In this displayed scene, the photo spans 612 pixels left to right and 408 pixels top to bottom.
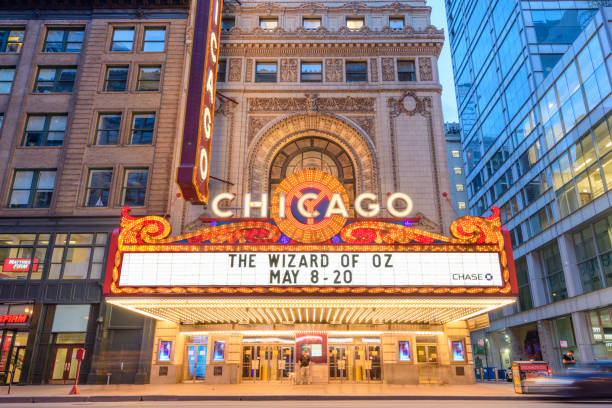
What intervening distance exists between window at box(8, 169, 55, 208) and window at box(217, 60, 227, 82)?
37.7 feet

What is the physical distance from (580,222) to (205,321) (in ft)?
83.9

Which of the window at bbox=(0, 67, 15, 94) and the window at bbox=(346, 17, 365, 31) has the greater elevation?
the window at bbox=(346, 17, 365, 31)

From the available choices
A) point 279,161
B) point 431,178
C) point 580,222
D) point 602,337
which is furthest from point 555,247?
point 279,161

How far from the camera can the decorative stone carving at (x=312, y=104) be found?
25.3 meters

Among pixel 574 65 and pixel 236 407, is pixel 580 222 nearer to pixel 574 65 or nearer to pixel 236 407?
pixel 574 65

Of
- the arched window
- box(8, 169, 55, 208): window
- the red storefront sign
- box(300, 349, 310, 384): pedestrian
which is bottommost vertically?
box(300, 349, 310, 384): pedestrian

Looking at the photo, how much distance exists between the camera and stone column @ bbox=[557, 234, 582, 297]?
2980 cm

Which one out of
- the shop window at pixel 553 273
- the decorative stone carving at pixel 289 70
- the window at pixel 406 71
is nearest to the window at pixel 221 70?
the decorative stone carving at pixel 289 70

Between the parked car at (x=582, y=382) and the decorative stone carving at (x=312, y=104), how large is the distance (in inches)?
669

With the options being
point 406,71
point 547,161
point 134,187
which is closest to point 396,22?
point 406,71

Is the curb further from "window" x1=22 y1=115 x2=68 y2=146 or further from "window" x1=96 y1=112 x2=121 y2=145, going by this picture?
"window" x1=22 y1=115 x2=68 y2=146

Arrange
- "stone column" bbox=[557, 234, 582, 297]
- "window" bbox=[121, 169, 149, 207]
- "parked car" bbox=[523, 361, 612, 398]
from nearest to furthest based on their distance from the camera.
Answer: "parked car" bbox=[523, 361, 612, 398] < "window" bbox=[121, 169, 149, 207] < "stone column" bbox=[557, 234, 582, 297]

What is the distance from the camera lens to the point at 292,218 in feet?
52.8

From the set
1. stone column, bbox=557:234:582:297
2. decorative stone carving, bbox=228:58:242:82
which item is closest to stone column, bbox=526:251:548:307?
stone column, bbox=557:234:582:297
